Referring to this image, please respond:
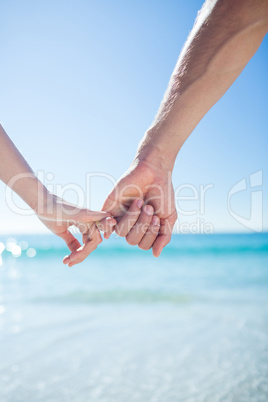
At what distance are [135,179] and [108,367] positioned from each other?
7.54 ft

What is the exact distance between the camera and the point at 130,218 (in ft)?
7.25

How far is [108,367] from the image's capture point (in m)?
3.35

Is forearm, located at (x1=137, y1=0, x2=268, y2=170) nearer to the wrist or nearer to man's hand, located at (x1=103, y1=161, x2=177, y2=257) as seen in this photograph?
the wrist

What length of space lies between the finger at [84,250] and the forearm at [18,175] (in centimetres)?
42

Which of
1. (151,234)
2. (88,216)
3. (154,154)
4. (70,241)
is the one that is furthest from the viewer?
(70,241)

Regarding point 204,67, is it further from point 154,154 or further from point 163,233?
point 163,233

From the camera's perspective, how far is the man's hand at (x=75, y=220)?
2.20 meters

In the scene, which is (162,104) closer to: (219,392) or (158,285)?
(219,392)

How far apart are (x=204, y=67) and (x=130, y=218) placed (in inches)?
42.3

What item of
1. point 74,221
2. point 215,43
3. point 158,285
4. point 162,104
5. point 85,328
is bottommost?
point 158,285

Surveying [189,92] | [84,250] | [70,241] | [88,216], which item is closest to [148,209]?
[88,216]

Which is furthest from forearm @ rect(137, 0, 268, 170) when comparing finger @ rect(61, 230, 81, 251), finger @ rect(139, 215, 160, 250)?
finger @ rect(61, 230, 81, 251)

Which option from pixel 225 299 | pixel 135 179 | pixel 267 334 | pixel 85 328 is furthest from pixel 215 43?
pixel 225 299

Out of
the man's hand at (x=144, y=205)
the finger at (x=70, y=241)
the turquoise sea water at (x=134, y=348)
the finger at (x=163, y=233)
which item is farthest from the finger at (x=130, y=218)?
the turquoise sea water at (x=134, y=348)
